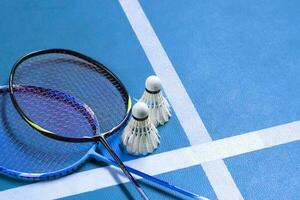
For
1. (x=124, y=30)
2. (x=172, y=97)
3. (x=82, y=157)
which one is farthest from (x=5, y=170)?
(x=124, y=30)

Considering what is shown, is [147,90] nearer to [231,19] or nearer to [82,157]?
[82,157]

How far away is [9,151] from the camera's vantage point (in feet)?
6.00

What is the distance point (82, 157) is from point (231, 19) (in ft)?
3.54

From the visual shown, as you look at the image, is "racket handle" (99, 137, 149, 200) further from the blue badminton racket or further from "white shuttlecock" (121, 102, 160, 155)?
"white shuttlecock" (121, 102, 160, 155)

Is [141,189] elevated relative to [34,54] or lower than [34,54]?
lower

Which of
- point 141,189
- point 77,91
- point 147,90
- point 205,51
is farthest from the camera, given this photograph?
point 205,51

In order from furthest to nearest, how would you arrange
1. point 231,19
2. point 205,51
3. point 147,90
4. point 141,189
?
point 231,19, point 205,51, point 147,90, point 141,189

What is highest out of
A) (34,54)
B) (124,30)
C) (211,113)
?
(34,54)

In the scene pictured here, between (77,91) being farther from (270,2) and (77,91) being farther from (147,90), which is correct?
(270,2)

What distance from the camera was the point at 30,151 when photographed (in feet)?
6.06

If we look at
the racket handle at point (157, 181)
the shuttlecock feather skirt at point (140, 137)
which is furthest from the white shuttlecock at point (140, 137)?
the racket handle at point (157, 181)

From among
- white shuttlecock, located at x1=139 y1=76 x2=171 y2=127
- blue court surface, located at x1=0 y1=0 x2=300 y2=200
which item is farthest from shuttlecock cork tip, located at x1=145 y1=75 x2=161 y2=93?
blue court surface, located at x1=0 y1=0 x2=300 y2=200

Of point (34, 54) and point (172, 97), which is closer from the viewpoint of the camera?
point (34, 54)

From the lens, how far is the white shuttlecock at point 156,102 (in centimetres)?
183
